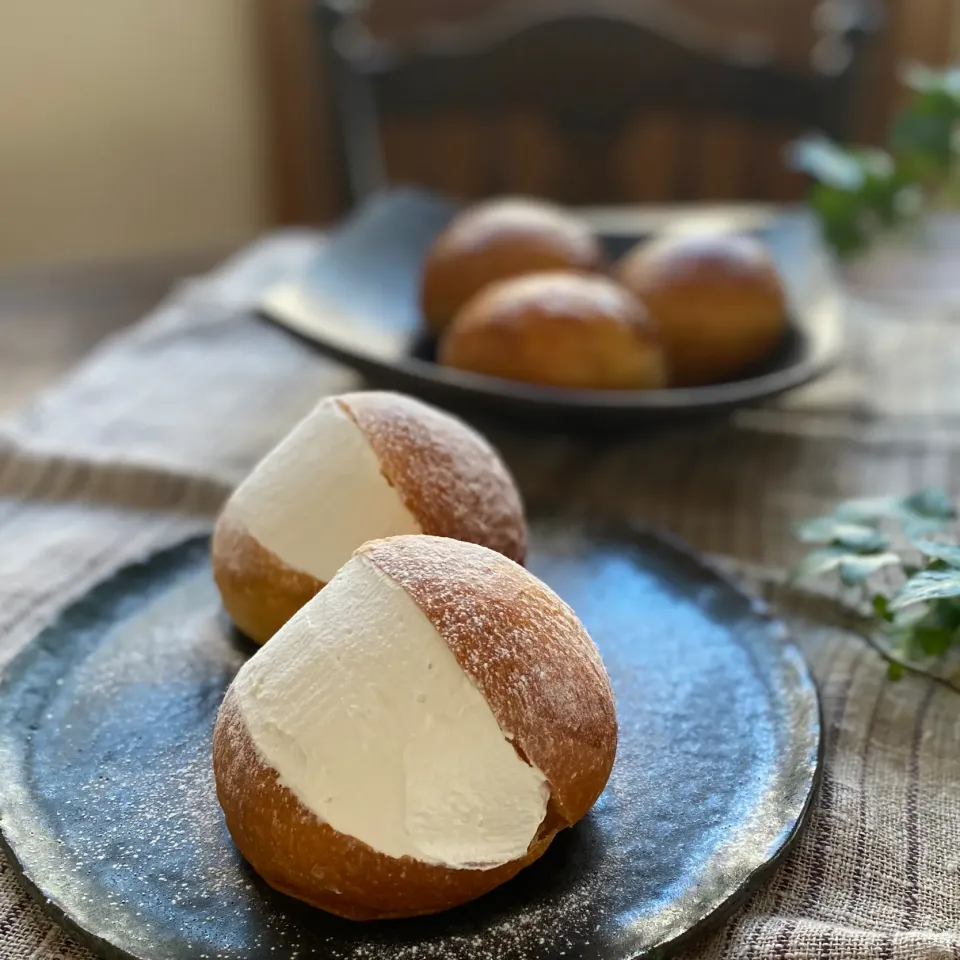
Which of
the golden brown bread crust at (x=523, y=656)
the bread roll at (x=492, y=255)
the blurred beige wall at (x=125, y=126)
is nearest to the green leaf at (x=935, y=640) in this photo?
the golden brown bread crust at (x=523, y=656)

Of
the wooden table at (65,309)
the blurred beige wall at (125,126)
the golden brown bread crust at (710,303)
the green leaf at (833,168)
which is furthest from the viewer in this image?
the blurred beige wall at (125,126)

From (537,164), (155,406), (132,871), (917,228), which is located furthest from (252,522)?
(537,164)

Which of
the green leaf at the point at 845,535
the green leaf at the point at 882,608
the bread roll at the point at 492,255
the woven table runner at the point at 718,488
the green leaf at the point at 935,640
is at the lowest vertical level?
the woven table runner at the point at 718,488

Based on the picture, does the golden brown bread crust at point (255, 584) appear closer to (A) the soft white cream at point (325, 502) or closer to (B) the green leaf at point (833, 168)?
(A) the soft white cream at point (325, 502)

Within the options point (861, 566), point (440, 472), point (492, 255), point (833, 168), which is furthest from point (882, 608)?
point (833, 168)

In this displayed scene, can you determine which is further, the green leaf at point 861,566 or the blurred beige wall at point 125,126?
the blurred beige wall at point 125,126

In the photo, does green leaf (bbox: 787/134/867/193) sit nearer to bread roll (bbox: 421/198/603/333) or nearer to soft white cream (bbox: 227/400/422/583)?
bread roll (bbox: 421/198/603/333)

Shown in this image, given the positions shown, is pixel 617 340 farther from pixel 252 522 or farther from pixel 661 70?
pixel 661 70

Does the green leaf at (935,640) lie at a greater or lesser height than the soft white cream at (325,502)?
lesser

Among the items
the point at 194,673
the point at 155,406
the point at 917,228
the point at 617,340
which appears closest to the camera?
the point at 194,673
